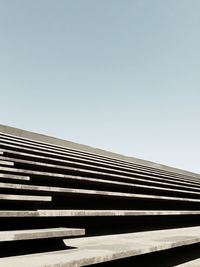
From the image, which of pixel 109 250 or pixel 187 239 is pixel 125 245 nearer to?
pixel 109 250

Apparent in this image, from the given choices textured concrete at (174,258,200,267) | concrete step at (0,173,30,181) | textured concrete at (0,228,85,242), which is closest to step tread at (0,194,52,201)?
textured concrete at (0,228,85,242)

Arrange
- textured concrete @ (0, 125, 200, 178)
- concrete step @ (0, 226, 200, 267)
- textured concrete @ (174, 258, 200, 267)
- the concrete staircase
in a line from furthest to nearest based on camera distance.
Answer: textured concrete @ (0, 125, 200, 178) → textured concrete @ (174, 258, 200, 267) → the concrete staircase → concrete step @ (0, 226, 200, 267)

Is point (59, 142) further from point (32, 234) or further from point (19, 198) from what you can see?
point (32, 234)

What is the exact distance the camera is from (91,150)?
10.2 m

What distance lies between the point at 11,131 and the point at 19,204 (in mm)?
5688

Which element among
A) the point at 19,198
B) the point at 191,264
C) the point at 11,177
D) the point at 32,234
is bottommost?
the point at 191,264

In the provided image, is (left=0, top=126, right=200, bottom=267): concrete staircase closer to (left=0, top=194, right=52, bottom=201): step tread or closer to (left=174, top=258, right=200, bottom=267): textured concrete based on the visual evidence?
(left=0, top=194, right=52, bottom=201): step tread

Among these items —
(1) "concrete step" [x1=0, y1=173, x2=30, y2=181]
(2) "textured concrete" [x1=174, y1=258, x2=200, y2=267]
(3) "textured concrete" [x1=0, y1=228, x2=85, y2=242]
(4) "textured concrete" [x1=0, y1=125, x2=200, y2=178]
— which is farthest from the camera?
(4) "textured concrete" [x1=0, y1=125, x2=200, y2=178]

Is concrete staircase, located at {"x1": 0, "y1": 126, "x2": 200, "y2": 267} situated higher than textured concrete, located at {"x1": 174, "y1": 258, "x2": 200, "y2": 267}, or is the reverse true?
concrete staircase, located at {"x1": 0, "y1": 126, "x2": 200, "y2": 267}

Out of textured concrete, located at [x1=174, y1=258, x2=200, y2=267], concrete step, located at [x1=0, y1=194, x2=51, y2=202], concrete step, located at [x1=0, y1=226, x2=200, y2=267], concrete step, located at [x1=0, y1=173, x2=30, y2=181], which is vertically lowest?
textured concrete, located at [x1=174, y1=258, x2=200, y2=267]

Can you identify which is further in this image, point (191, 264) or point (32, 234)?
point (191, 264)

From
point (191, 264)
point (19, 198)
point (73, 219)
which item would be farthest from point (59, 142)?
point (19, 198)

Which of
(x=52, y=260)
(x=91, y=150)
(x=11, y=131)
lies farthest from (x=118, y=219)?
(x=91, y=150)

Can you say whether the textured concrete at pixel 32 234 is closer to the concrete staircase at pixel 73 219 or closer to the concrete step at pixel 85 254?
the concrete staircase at pixel 73 219
